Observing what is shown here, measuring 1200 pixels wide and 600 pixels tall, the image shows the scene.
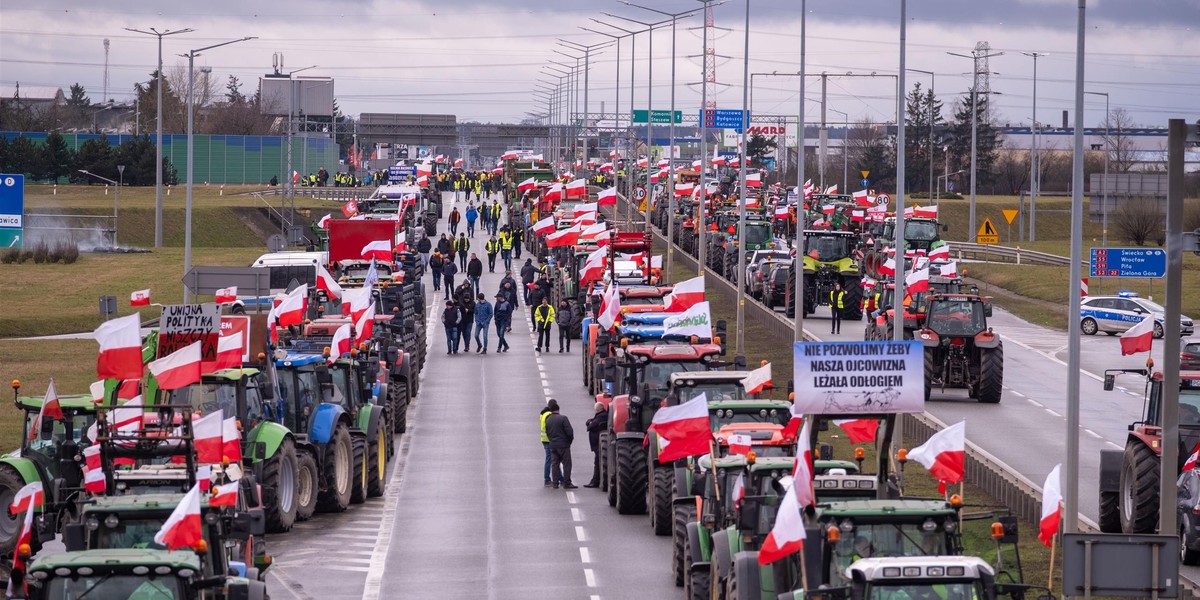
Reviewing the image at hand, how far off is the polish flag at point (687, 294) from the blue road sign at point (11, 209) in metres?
15.1

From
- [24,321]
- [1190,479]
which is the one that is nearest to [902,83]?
[1190,479]

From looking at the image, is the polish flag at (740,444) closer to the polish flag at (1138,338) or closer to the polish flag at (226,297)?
the polish flag at (1138,338)

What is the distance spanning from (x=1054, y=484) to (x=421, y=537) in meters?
10.5

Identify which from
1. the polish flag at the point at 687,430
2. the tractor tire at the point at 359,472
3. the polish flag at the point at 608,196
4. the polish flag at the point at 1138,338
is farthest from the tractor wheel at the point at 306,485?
the polish flag at the point at 608,196

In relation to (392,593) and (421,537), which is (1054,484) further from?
(421,537)

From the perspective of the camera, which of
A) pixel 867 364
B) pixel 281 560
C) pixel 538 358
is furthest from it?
pixel 538 358

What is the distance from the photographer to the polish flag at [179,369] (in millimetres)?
19422

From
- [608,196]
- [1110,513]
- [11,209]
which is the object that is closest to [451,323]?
[11,209]

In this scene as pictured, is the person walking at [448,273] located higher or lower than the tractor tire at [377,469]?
higher

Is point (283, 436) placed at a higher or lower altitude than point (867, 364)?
lower

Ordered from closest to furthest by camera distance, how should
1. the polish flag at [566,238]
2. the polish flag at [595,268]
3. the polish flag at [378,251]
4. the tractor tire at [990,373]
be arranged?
the tractor tire at [990,373] < the polish flag at [595,268] < the polish flag at [378,251] < the polish flag at [566,238]

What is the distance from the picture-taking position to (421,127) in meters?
127

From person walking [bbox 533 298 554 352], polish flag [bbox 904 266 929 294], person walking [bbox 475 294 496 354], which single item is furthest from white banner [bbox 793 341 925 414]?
person walking [bbox 533 298 554 352]

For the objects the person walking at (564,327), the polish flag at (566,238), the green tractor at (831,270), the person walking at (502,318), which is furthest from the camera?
the green tractor at (831,270)
